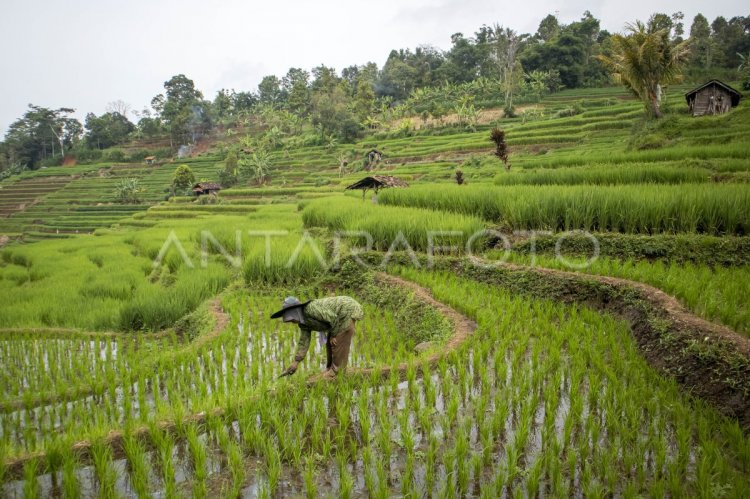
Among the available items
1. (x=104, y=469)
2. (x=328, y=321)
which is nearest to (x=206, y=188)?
(x=328, y=321)

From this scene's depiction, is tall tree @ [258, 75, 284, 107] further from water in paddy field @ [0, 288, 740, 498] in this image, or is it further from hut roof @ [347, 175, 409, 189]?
water in paddy field @ [0, 288, 740, 498]

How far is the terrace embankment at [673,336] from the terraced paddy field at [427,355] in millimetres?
22

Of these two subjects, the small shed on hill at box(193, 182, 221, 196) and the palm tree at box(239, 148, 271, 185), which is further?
the palm tree at box(239, 148, 271, 185)

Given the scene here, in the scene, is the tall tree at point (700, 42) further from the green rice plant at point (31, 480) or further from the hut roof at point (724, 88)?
the green rice plant at point (31, 480)

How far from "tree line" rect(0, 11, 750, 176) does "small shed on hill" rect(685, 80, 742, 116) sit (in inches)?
595

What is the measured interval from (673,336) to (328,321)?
3053 millimetres

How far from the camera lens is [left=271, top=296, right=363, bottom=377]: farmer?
12.7 feet

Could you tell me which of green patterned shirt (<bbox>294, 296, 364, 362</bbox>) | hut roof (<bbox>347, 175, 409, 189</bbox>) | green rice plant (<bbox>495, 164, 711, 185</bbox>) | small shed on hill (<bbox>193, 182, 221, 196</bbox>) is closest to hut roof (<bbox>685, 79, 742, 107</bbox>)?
green rice plant (<bbox>495, 164, 711, 185</bbox>)

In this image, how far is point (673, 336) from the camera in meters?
4.04

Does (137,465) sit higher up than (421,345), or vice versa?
(137,465)

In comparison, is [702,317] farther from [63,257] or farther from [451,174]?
[451,174]

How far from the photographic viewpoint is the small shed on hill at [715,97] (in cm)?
1784

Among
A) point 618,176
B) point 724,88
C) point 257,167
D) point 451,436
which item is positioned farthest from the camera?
point 257,167

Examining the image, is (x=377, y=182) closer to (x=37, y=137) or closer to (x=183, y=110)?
(x=183, y=110)
